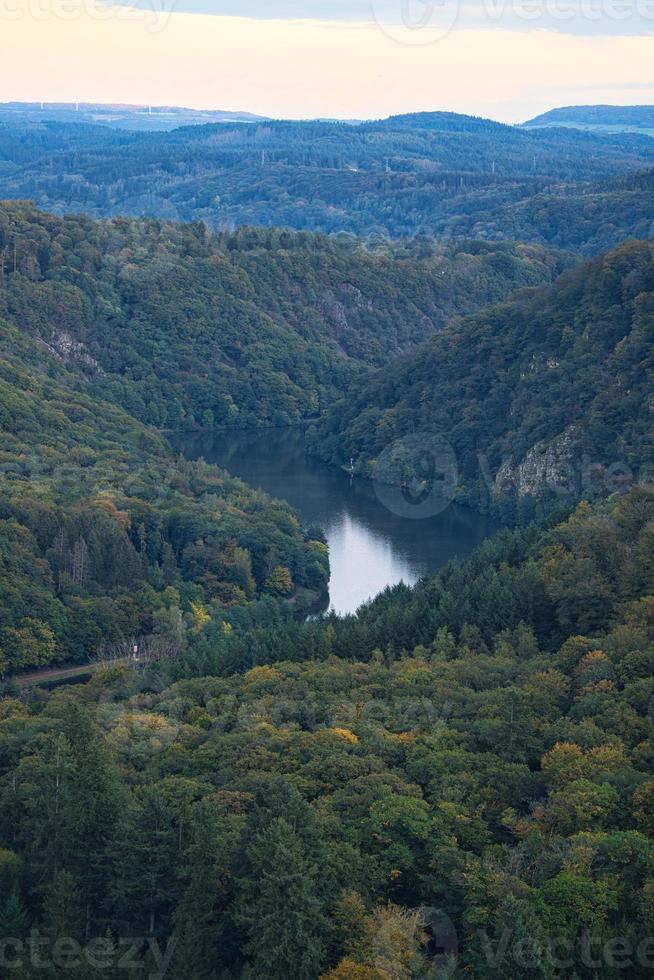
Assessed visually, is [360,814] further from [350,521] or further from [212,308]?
[212,308]

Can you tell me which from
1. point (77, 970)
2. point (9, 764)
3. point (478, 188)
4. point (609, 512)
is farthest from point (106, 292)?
point (478, 188)

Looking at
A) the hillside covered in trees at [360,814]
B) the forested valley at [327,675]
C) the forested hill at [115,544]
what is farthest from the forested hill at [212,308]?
the hillside covered in trees at [360,814]

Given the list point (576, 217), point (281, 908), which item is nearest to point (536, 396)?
point (281, 908)

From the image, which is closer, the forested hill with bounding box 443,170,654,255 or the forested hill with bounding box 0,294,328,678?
the forested hill with bounding box 0,294,328,678

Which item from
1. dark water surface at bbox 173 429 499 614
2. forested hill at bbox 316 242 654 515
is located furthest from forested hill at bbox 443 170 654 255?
dark water surface at bbox 173 429 499 614

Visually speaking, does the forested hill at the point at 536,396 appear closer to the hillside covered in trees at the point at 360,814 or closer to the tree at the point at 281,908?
the hillside covered in trees at the point at 360,814

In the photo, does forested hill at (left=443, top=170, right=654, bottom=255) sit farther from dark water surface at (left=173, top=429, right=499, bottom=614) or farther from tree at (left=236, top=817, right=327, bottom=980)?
tree at (left=236, top=817, right=327, bottom=980)
